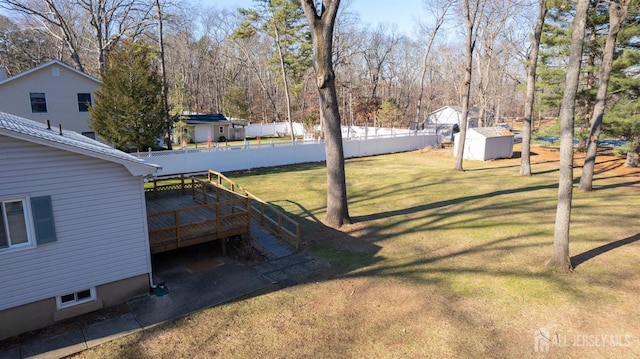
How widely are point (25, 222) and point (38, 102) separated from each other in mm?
19513

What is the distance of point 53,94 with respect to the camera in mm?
20969

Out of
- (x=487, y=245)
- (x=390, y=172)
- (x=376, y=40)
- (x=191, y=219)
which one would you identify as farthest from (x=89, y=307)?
(x=376, y=40)

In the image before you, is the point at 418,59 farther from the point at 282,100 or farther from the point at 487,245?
the point at 487,245

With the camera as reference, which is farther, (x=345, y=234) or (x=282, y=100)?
(x=282, y=100)

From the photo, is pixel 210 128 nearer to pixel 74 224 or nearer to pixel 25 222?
pixel 74 224

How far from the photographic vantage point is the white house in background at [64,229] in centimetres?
580

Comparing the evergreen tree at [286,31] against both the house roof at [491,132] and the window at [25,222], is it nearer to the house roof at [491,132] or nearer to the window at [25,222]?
the house roof at [491,132]

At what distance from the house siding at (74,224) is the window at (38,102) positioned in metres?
19.3

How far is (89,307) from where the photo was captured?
6641mm

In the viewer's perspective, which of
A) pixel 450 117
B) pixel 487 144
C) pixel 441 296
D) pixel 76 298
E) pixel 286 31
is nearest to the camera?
pixel 76 298

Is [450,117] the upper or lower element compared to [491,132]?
upper

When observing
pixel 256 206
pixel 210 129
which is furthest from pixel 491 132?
pixel 210 129

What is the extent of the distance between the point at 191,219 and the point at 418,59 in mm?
54515

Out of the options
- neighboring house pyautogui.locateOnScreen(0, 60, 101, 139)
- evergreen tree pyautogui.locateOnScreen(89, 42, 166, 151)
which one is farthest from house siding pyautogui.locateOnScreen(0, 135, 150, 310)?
neighboring house pyautogui.locateOnScreen(0, 60, 101, 139)
